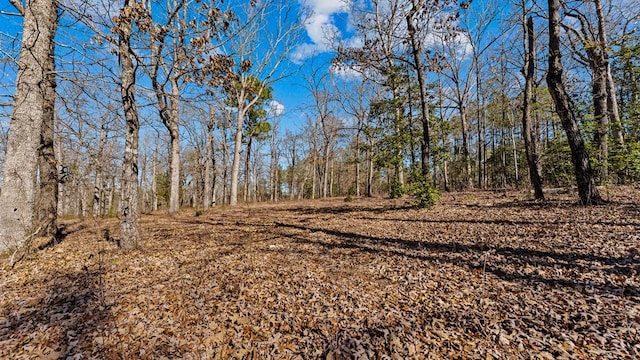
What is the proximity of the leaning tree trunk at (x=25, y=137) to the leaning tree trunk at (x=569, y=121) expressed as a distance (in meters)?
11.2

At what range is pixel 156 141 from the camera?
29.4 meters

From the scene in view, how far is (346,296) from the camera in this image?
11.7ft

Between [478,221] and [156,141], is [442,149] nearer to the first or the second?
[478,221]

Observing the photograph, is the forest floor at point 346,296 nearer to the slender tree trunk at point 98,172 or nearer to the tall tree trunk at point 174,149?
the slender tree trunk at point 98,172

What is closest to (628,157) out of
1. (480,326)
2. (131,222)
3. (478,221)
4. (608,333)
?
(478,221)

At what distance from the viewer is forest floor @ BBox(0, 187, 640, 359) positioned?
101 inches

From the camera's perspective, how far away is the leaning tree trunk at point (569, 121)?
22.0ft

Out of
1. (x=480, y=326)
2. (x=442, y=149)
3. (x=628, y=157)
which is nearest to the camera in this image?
(x=480, y=326)

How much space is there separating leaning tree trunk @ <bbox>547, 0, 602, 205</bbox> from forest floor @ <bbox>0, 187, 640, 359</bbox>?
77cm

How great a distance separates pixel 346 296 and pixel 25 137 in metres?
6.16

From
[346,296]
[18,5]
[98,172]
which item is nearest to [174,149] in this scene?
[98,172]

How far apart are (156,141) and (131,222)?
28.8m

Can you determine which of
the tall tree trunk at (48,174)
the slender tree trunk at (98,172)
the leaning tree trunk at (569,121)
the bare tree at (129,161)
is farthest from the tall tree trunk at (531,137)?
the tall tree trunk at (48,174)

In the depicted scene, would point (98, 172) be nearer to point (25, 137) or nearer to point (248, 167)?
point (248, 167)
